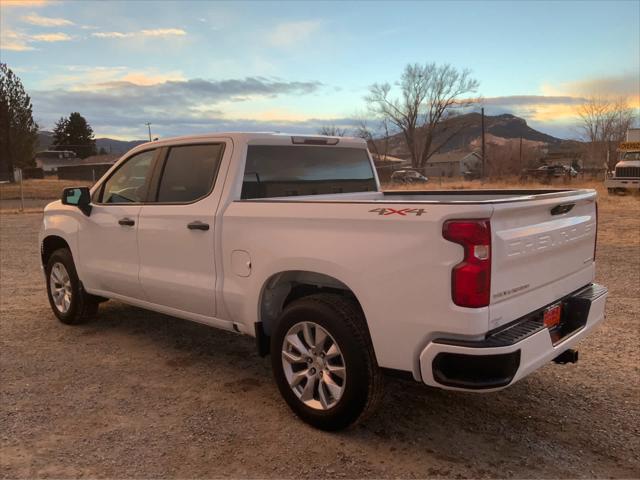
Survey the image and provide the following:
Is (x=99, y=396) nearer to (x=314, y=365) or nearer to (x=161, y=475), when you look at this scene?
(x=161, y=475)

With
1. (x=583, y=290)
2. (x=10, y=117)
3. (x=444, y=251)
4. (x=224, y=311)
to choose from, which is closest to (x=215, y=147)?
(x=224, y=311)

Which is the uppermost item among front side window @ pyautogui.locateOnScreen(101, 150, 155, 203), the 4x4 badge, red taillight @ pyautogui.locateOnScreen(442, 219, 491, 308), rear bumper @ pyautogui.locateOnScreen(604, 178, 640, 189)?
front side window @ pyautogui.locateOnScreen(101, 150, 155, 203)

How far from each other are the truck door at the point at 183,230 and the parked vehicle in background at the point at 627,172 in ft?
91.3

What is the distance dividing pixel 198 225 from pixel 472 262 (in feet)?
7.09

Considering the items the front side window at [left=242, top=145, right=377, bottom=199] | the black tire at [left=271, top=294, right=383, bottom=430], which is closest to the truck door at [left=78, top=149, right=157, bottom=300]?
the front side window at [left=242, top=145, right=377, bottom=199]

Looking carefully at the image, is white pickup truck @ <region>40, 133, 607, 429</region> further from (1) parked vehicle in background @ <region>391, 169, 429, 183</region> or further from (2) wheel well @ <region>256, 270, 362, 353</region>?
(1) parked vehicle in background @ <region>391, 169, 429, 183</region>

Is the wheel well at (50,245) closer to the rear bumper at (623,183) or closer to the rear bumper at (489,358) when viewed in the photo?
the rear bumper at (489,358)

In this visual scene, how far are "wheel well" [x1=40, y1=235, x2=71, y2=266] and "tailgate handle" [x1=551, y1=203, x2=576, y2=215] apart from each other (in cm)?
480

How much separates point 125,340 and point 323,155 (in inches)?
105

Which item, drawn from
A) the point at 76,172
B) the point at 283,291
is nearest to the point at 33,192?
the point at 76,172

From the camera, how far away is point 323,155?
4.80 m

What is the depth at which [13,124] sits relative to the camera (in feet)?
153

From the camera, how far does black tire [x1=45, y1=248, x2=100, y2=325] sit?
5641mm

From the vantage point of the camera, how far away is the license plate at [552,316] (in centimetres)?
328
